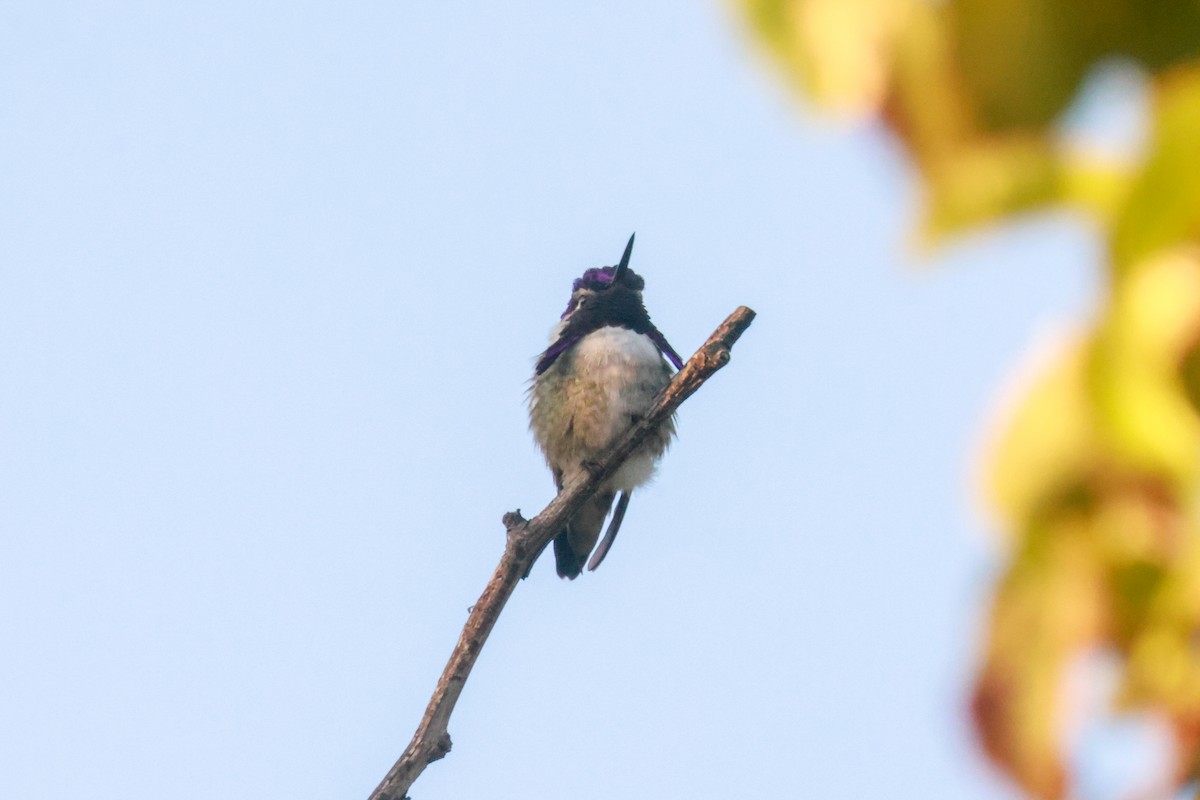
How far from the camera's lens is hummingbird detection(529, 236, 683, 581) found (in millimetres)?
8484

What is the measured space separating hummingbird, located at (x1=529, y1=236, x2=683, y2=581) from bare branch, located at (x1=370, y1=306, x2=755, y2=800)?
4.62 feet

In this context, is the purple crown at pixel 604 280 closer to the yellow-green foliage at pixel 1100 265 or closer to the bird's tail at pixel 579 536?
the bird's tail at pixel 579 536

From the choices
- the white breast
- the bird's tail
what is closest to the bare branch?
the white breast

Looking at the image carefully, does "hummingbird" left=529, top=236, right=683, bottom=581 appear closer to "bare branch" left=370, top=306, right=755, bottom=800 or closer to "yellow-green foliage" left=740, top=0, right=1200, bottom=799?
"bare branch" left=370, top=306, right=755, bottom=800

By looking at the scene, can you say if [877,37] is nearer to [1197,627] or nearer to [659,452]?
[1197,627]

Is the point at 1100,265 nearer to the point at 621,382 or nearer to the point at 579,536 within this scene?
the point at 621,382

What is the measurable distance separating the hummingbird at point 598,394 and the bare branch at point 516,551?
1.41 meters

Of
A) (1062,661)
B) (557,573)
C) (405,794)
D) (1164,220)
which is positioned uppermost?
(557,573)

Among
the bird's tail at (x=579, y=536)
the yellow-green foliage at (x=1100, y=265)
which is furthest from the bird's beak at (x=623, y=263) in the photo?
the yellow-green foliage at (x=1100, y=265)

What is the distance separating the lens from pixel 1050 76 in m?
0.48

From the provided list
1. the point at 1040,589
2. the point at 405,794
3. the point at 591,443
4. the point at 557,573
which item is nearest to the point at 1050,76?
the point at 1040,589

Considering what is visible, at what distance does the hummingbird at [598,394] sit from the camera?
8484mm

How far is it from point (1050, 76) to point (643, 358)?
323 inches

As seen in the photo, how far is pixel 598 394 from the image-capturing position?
847 centimetres
